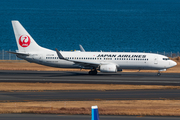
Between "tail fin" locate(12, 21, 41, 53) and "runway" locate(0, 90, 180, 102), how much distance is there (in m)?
22.5

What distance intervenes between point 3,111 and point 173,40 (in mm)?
175770

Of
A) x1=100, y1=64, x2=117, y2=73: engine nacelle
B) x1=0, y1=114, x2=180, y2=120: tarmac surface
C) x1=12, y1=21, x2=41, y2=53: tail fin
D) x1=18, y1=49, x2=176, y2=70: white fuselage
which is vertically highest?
x1=12, y1=21, x2=41, y2=53: tail fin

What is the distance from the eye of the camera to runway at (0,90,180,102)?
3073cm

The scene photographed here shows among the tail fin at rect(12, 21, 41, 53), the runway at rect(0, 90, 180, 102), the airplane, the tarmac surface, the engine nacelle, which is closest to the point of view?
the tarmac surface

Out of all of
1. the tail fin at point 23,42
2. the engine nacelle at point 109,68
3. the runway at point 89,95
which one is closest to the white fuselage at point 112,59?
the tail fin at point 23,42


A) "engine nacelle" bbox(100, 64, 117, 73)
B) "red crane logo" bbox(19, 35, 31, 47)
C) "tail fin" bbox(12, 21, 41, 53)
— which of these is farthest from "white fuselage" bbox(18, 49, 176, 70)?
"red crane logo" bbox(19, 35, 31, 47)

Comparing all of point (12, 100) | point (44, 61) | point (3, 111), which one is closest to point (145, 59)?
point (44, 61)

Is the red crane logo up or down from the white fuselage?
up

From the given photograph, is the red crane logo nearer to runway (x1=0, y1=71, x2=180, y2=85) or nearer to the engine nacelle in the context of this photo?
runway (x1=0, y1=71, x2=180, y2=85)

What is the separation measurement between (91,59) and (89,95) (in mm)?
22804

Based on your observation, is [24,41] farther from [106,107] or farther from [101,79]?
[106,107]

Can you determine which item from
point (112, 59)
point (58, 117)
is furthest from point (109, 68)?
point (58, 117)

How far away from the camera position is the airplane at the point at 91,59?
5434cm

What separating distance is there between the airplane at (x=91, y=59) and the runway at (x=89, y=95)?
18.2 metres
